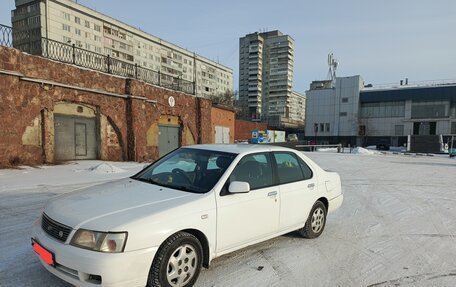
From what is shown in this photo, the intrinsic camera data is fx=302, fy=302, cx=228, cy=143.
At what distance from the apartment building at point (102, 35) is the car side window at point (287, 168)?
1446 inches

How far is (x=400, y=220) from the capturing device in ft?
19.9

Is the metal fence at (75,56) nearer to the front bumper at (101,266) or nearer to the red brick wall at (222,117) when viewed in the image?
the red brick wall at (222,117)

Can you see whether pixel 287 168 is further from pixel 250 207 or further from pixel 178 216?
pixel 178 216

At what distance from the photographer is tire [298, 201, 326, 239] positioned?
186 inches

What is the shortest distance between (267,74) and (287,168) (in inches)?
5379

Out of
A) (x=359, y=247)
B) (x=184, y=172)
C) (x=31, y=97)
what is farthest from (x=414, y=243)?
(x=31, y=97)

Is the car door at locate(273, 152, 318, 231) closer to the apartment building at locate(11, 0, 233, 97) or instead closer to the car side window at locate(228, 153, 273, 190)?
the car side window at locate(228, 153, 273, 190)

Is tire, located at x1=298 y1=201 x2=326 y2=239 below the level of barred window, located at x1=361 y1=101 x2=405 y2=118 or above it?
below

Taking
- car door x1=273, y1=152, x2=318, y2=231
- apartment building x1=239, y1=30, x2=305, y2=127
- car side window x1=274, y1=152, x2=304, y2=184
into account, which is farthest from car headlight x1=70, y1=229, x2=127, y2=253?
apartment building x1=239, y1=30, x2=305, y2=127

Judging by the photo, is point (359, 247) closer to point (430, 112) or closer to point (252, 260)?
point (252, 260)

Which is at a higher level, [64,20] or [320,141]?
[64,20]

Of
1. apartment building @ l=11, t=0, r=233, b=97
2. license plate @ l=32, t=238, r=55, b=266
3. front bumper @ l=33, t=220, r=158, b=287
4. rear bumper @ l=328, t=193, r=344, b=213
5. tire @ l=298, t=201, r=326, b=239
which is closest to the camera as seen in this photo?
front bumper @ l=33, t=220, r=158, b=287

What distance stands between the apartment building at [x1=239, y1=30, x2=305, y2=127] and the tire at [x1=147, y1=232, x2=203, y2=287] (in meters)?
129

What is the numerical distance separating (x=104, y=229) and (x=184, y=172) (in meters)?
1.49
